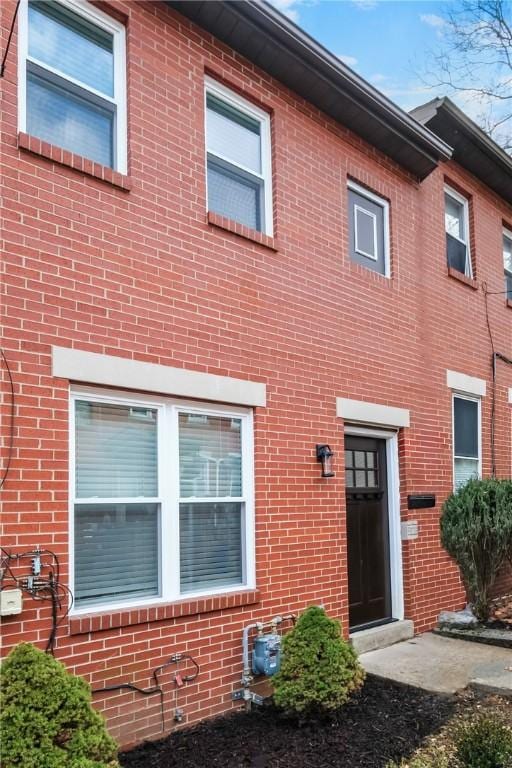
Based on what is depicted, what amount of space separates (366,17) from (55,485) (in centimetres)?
569

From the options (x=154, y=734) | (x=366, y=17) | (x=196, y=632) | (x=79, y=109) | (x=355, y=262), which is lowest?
(x=154, y=734)

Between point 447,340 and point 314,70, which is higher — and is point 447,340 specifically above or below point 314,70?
below

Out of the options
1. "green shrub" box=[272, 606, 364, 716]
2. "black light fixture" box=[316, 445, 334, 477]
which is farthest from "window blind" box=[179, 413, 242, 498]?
"green shrub" box=[272, 606, 364, 716]

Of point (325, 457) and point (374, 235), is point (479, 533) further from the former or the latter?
point (374, 235)

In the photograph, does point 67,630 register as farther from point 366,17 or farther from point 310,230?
point 366,17

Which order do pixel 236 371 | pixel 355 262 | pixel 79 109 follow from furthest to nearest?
pixel 355 262
pixel 236 371
pixel 79 109

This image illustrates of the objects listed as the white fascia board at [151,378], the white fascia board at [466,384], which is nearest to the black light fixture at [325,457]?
the white fascia board at [151,378]

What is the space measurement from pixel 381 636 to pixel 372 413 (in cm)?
249

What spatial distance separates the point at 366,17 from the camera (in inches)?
286

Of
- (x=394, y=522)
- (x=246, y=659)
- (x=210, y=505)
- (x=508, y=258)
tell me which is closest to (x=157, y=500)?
(x=210, y=505)

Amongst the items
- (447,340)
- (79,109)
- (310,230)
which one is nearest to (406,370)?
(447,340)

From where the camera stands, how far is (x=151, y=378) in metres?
5.69

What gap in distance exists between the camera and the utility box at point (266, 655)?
19.6ft

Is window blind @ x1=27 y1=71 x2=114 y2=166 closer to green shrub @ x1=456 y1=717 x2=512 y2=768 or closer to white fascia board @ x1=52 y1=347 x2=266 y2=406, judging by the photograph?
white fascia board @ x1=52 y1=347 x2=266 y2=406
